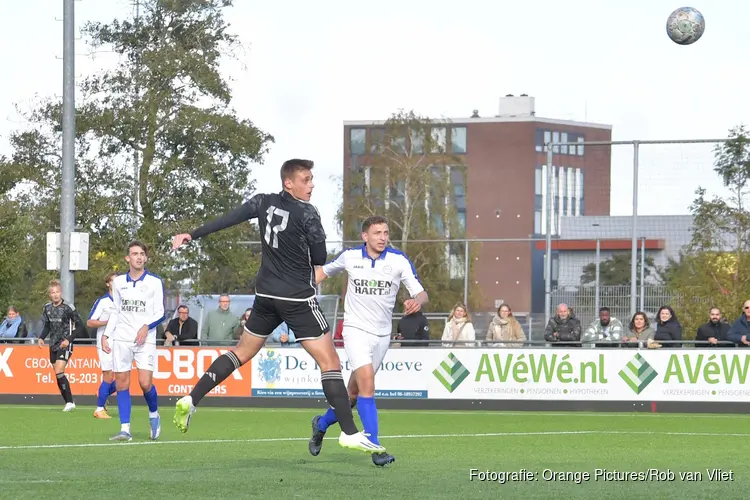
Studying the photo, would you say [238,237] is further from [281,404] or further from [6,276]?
[281,404]

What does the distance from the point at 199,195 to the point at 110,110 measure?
331 cm

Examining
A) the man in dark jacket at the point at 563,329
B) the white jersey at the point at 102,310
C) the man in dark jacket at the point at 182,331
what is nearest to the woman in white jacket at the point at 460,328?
the man in dark jacket at the point at 563,329

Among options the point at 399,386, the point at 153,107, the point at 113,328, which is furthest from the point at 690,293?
the point at 113,328

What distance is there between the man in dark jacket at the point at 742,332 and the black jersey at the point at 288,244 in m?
13.2

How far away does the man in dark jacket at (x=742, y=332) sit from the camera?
21.0 m

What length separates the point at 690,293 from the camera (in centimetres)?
3212

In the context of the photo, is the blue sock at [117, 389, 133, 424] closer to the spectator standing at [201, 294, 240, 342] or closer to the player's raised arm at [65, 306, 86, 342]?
the player's raised arm at [65, 306, 86, 342]

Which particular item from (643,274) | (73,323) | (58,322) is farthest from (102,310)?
(643,274)

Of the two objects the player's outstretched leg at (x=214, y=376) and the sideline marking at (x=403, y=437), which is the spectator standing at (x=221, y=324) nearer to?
the sideline marking at (x=403, y=437)

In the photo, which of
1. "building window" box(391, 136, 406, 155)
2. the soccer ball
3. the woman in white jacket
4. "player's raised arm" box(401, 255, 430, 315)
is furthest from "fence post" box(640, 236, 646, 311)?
"building window" box(391, 136, 406, 155)

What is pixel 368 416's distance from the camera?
10258mm

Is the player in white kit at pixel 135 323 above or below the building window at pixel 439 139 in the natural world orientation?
below

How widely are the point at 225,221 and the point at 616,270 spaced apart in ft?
95.8

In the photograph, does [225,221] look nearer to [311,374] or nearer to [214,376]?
[214,376]
